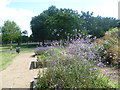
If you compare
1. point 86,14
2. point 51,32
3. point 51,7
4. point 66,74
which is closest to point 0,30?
point 51,32

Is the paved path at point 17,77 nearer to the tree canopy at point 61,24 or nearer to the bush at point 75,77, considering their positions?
the bush at point 75,77

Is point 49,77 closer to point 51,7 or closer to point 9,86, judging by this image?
point 9,86

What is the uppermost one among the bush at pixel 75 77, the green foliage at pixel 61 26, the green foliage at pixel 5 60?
the green foliage at pixel 61 26

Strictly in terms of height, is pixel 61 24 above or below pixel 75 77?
above

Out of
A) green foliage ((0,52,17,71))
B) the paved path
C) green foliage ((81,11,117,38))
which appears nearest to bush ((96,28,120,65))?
the paved path

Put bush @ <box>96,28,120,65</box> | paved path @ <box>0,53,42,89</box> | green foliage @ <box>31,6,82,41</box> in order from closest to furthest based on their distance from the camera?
paved path @ <box>0,53,42,89</box>, bush @ <box>96,28,120,65</box>, green foliage @ <box>31,6,82,41</box>

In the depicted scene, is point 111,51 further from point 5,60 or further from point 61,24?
point 61,24

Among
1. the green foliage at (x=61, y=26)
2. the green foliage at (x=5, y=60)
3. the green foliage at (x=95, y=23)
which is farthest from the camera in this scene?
the green foliage at (x=95, y=23)

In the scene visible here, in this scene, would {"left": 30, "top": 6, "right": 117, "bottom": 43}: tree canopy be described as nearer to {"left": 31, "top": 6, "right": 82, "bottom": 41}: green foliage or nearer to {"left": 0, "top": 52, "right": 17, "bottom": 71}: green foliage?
{"left": 31, "top": 6, "right": 82, "bottom": 41}: green foliage

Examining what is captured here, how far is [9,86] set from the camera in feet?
13.5

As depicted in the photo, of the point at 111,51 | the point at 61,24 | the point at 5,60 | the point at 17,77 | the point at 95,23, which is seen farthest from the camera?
the point at 95,23

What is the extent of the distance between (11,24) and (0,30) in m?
4.36

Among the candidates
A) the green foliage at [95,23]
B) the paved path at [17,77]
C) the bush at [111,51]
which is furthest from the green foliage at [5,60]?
the green foliage at [95,23]

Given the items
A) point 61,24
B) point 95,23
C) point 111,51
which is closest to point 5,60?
point 111,51
